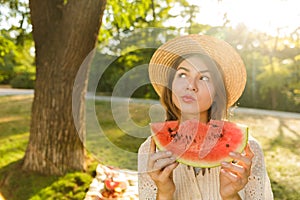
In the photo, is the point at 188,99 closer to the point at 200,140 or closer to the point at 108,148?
the point at 200,140

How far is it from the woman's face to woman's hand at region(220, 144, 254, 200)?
295 millimetres

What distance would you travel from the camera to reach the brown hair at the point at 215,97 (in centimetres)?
187

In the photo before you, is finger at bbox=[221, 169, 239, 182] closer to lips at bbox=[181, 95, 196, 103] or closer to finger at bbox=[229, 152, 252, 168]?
finger at bbox=[229, 152, 252, 168]

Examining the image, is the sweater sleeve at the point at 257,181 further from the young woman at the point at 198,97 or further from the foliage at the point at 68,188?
the foliage at the point at 68,188

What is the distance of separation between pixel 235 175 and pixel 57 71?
3.34m

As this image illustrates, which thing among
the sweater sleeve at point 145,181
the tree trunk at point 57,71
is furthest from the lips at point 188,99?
the tree trunk at point 57,71

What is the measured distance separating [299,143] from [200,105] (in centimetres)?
809

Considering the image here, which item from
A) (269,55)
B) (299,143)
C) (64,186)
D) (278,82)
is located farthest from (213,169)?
(269,55)

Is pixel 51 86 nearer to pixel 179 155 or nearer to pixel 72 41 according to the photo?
pixel 72 41

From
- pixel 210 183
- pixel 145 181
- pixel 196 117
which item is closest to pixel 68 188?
pixel 145 181

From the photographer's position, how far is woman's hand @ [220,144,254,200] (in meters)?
1.59

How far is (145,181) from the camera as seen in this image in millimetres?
2035

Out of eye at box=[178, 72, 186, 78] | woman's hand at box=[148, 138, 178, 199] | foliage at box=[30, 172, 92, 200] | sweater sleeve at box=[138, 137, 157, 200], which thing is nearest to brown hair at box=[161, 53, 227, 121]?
eye at box=[178, 72, 186, 78]

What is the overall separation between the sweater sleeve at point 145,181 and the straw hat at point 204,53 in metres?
0.34
